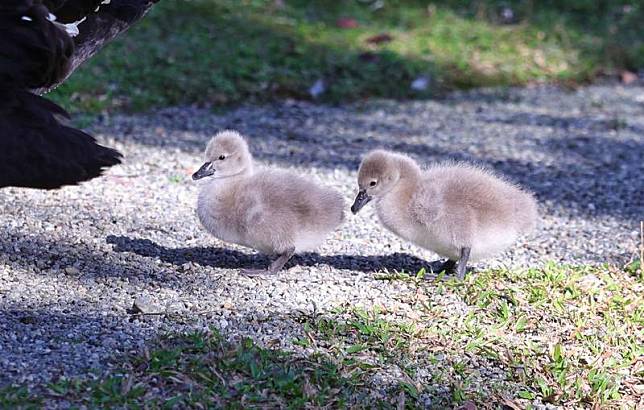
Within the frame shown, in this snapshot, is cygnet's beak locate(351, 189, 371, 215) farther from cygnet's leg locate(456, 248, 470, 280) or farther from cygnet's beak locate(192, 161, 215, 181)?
cygnet's beak locate(192, 161, 215, 181)

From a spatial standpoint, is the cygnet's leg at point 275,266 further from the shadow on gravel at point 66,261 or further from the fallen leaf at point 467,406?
the fallen leaf at point 467,406

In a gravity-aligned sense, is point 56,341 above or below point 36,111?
below

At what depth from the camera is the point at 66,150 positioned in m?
4.20


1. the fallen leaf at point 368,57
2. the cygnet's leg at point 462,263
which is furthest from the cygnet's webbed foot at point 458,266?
the fallen leaf at point 368,57

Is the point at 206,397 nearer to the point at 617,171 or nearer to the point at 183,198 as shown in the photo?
the point at 183,198

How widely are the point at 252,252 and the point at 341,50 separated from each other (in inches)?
163

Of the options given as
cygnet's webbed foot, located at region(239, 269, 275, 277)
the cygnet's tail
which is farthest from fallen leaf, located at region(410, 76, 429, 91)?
cygnet's webbed foot, located at region(239, 269, 275, 277)

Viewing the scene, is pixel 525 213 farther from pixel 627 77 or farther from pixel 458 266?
pixel 627 77

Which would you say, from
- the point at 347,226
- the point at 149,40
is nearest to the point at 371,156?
the point at 347,226

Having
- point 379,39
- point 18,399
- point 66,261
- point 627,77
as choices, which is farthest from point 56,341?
point 627,77

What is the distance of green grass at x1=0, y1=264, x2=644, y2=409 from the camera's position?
136 inches

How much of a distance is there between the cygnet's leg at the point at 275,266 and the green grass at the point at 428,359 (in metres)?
0.51

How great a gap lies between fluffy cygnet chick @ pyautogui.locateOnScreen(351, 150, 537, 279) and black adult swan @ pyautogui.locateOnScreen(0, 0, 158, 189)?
1215mm

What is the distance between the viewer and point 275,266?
180 inches
